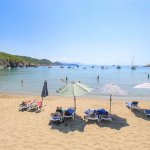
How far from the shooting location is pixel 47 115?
715 inches

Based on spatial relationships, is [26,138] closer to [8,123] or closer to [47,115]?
[8,123]

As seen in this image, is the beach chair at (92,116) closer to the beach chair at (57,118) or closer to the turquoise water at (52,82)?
the beach chair at (57,118)

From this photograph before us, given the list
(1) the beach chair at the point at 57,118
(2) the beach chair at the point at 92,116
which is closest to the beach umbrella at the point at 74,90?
(1) the beach chair at the point at 57,118

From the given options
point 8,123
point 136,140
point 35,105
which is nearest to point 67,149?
point 136,140

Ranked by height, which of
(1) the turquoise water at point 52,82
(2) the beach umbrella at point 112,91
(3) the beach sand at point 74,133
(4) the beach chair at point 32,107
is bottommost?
(1) the turquoise water at point 52,82

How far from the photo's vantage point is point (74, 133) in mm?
13977

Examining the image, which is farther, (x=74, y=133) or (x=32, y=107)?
(x=32, y=107)

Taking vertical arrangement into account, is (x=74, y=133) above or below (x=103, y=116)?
below

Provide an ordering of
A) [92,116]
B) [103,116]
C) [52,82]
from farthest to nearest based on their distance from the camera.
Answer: [52,82], [92,116], [103,116]

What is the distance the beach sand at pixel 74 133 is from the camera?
12.1 metres

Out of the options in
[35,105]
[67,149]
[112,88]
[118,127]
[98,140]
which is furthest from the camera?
[35,105]

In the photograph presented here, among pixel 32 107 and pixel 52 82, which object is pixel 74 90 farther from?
pixel 52 82

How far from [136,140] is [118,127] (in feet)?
7.59

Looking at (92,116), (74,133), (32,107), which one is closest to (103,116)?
(92,116)
